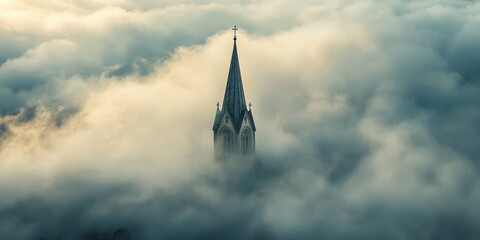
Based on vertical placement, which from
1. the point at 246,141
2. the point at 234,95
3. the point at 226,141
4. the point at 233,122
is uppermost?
the point at 234,95

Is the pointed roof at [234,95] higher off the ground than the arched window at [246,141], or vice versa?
the pointed roof at [234,95]

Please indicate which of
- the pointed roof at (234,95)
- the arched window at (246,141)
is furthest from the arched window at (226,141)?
the pointed roof at (234,95)

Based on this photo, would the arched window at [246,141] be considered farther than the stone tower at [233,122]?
Yes

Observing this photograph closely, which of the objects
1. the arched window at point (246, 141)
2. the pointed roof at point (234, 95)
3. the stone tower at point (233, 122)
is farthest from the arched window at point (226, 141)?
the pointed roof at point (234, 95)

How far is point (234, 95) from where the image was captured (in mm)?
134250

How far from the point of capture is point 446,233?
19012 cm

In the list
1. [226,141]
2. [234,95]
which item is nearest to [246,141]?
[226,141]

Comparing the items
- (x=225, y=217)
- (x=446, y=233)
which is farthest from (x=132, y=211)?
(x=446, y=233)

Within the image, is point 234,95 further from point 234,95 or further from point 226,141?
point 226,141

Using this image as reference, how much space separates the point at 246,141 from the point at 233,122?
17.8 ft

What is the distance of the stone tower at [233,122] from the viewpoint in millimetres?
133875

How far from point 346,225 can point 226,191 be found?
3649 centimetres

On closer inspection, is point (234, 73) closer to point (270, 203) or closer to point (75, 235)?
point (270, 203)

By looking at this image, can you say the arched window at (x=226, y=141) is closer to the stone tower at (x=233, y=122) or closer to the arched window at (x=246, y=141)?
the stone tower at (x=233, y=122)
